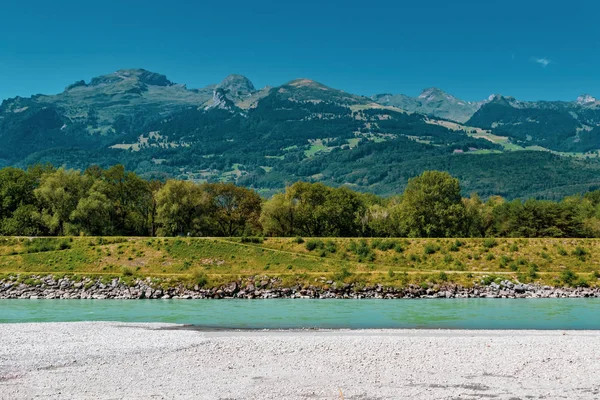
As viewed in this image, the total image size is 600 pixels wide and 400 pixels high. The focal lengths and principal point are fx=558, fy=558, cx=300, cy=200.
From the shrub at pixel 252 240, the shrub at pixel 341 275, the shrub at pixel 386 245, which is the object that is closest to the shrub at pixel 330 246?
the shrub at pixel 386 245

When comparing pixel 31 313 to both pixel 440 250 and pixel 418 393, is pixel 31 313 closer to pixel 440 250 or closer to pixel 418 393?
pixel 418 393

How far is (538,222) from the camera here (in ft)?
371

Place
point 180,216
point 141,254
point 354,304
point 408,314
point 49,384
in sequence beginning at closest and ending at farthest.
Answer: point 49,384
point 408,314
point 354,304
point 141,254
point 180,216

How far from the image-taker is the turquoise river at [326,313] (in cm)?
4188

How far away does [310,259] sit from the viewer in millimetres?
75500

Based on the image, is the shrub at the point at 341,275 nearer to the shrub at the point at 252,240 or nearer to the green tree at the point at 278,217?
the shrub at the point at 252,240

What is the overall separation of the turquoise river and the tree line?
39616 mm

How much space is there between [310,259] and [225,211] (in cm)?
3886

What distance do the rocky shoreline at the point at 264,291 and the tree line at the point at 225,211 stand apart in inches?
1253

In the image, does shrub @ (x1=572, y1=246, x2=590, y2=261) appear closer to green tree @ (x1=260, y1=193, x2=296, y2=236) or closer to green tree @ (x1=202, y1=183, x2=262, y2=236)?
green tree @ (x1=260, y1=193, x2=296, y2=236)

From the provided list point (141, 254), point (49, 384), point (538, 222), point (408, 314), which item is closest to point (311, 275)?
point (408, 314)

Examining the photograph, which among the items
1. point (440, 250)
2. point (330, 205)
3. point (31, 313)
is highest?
point (330, 205)

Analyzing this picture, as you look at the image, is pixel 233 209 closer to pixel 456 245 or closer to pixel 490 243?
pixel 456 245

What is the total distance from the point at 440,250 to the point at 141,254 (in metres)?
41.0
